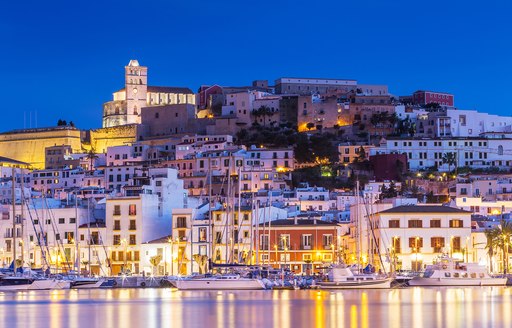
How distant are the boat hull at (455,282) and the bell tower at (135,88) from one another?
88499 mm

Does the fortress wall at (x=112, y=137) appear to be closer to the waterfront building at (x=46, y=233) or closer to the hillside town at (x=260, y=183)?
the hillside town at (x=260, y=183)

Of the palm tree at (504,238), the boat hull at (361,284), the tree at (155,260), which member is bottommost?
the boat hull at (361,284)

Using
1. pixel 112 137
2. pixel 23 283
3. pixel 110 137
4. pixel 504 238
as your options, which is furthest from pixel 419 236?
pixel 110 137

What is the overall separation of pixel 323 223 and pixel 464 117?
54739 millimetres

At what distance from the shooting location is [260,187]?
110 meters

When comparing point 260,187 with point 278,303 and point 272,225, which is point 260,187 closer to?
point 272,225

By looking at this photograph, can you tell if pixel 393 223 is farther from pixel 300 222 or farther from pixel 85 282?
pixel 85 282

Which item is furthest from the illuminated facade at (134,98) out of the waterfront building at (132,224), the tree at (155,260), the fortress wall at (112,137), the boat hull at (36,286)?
the boat hull at (36,286)

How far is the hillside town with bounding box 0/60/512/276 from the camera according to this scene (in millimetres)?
75194

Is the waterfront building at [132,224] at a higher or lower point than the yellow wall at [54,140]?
lower

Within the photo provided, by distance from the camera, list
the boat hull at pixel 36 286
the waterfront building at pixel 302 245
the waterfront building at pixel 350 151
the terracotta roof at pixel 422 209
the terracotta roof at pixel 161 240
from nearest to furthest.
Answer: the boat hull at pixel 36 286
the terracotta roof at pixel 422 209
the waterfront building at pixel 302 245
the terracotta roof at pixel 161 240
the waterfront building at pixel 350 151

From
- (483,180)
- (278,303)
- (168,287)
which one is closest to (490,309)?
(278,303)

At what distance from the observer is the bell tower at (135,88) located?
154000mm

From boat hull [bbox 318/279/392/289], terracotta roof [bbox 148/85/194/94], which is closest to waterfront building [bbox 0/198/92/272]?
boat hull [bbox 318/279/392/289]
